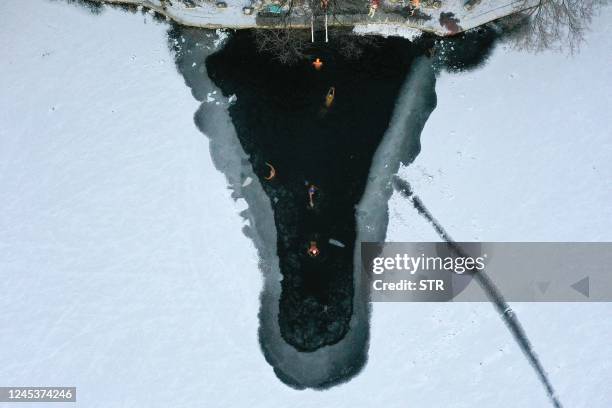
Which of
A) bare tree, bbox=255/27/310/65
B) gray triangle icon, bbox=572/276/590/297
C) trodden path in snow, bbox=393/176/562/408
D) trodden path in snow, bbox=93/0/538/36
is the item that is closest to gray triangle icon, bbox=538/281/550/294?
gray triangle icon, bbox=572/276/590/297

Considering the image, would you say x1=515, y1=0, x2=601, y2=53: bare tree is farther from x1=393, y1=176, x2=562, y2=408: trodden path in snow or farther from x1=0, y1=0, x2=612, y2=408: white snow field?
x1=393, y1=176, x2=562, y2=408: trodden path in snow

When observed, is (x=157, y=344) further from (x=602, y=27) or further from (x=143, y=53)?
(x=602, y=27)

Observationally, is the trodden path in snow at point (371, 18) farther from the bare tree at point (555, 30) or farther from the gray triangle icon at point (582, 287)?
the gray triangle icon at point (582, 287)

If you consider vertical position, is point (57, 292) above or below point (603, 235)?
below

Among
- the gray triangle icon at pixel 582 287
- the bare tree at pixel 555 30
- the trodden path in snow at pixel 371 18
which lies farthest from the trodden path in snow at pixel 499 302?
the bare tree at pixel 555 30

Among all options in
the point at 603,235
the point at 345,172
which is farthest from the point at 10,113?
the point at 603,235

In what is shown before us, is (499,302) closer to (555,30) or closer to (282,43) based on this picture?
(555,30)
